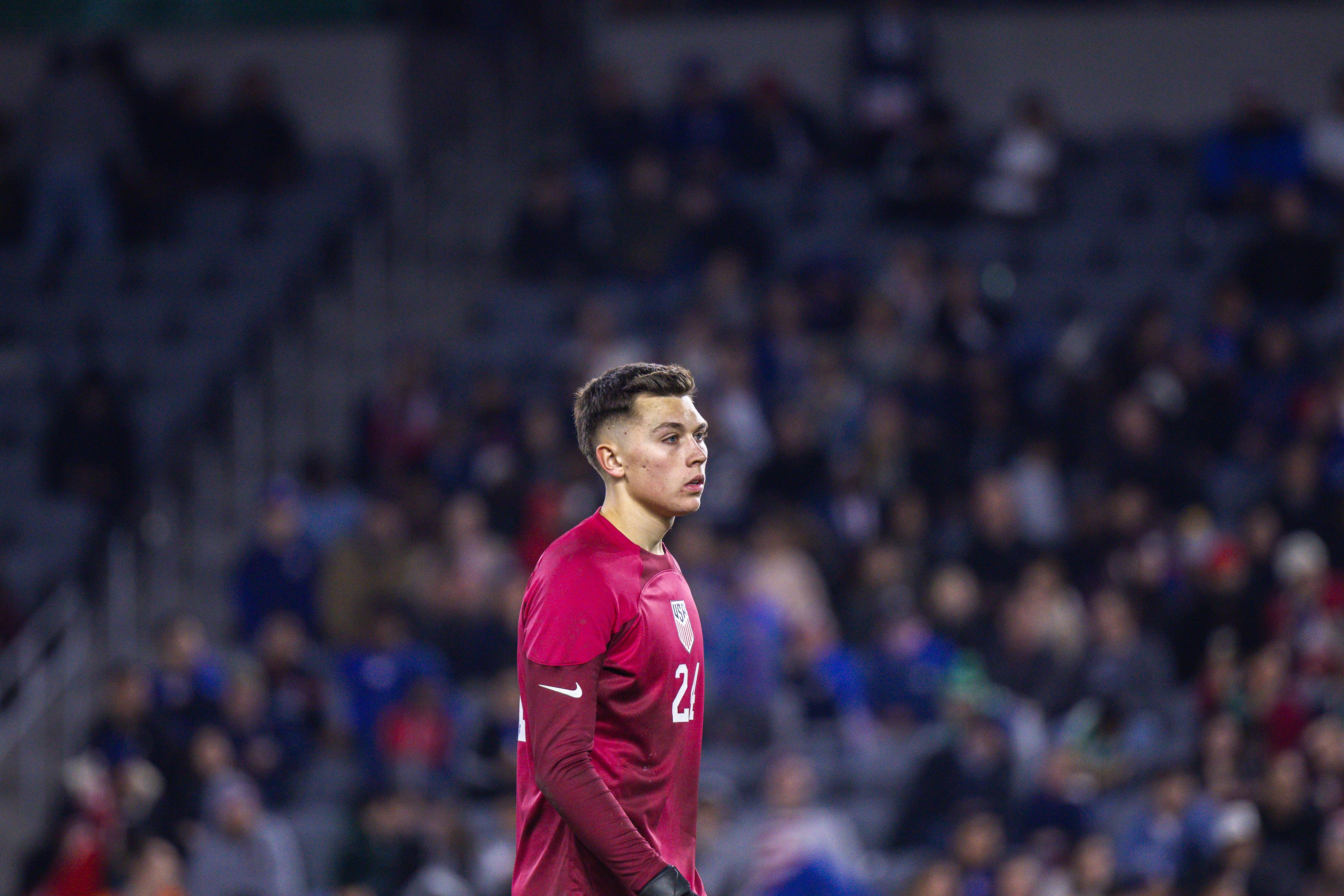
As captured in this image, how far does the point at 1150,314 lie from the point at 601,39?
5.85 metres

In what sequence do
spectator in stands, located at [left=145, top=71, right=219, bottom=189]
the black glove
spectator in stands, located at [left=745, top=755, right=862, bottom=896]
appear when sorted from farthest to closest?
spectator in stands, located at [left=145, top=71, right=219, bottom=189], spectator in stands, located at [left=745, top=755, right=862, bottom=896], the black glove

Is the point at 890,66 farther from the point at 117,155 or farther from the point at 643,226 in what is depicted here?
the point at 117,155

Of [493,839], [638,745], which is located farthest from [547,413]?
[638,745]

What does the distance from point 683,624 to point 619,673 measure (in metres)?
0.19

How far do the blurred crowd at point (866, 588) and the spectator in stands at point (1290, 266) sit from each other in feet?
0.06

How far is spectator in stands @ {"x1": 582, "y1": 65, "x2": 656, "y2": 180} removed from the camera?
45.9 feet

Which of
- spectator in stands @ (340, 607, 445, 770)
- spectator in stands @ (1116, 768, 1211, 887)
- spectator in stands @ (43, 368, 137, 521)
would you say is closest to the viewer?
spectator in stands @ (1116, 768, 1211, 887)

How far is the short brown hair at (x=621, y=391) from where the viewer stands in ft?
12.0

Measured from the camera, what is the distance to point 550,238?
43.7 ft

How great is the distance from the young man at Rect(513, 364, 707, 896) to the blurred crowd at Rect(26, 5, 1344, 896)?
4.77m

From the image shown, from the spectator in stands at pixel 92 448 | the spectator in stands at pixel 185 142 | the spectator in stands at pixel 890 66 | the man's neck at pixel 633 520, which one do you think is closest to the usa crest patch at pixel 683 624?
the man's neck at pixel 633 520

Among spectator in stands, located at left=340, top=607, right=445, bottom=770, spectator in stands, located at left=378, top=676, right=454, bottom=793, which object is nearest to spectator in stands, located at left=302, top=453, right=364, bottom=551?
spectator in stands, located at left=340, top=607, right=445, bottom=770

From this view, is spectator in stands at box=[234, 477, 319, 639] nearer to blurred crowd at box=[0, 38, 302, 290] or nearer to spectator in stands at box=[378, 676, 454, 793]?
spectator in stands at box=[378, 676, 454, 793]

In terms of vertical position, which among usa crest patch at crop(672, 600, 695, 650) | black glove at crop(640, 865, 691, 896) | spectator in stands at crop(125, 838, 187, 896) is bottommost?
spectator in stands at crop(125, 838, 187, 896)
